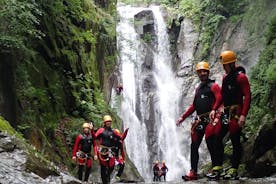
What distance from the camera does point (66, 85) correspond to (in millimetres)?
14461

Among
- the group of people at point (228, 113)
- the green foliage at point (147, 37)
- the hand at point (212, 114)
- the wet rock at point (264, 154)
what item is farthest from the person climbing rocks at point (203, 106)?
the green foliage at point (147, 37)

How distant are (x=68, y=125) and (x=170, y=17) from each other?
2382 centimetres

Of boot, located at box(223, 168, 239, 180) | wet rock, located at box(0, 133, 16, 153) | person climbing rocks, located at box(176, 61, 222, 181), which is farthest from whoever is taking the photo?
person climbing rocks, located at box(176, 61, 222, 181)

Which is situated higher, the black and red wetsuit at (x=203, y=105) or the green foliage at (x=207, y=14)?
the green foliage at (x=207, y=14)

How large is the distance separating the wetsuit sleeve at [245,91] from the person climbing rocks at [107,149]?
149 inches

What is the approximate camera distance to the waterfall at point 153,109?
2880cm

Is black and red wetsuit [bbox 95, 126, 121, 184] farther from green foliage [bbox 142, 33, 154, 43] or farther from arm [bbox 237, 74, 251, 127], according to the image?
green foliage [bbox 142, 33, 154, 43]

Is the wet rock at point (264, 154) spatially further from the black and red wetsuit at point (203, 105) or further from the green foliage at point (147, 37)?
the green foliage at point (147, 37)

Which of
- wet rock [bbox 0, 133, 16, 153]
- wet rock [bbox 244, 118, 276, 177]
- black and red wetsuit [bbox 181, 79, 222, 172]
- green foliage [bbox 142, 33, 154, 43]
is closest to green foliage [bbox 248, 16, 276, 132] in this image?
wet rock [bbox 244, 118, 276, 177]

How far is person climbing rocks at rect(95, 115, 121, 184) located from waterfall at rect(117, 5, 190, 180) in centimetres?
1768

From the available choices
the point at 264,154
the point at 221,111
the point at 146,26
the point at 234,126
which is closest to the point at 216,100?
the point at 221,111

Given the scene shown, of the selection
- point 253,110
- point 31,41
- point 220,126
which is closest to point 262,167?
point 220,126

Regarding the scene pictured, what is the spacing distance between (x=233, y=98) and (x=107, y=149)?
3.69 meters

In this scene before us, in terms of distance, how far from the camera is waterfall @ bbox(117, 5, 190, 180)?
2880cm
